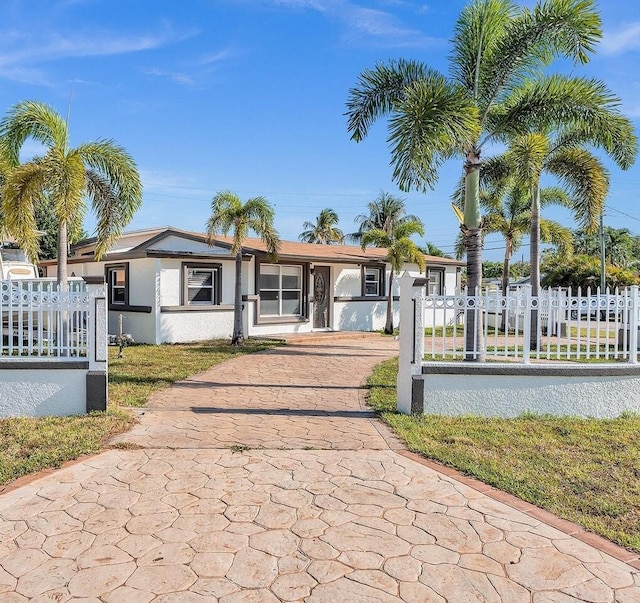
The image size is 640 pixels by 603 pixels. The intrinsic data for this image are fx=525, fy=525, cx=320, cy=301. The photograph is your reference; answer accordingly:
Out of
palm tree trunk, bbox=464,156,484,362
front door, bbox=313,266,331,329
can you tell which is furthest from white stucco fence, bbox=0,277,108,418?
front door, bbox=313,266,331,329

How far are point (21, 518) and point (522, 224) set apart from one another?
19770 mm

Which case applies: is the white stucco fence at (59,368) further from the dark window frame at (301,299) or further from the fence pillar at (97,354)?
the dark window frame at (301,299)

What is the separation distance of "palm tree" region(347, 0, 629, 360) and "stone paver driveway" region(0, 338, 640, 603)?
156 inches

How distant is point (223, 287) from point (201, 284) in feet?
2.34

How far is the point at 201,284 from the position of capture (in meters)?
16.3

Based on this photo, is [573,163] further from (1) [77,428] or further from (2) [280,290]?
(1) [77,428]

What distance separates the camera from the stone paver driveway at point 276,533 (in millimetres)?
3105

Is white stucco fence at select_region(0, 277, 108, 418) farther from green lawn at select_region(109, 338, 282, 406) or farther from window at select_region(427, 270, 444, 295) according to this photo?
window at select_region(427, 270, 444, 295)

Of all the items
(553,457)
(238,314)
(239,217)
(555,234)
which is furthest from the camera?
(555,234)

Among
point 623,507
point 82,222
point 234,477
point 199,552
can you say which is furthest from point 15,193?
point 623,507

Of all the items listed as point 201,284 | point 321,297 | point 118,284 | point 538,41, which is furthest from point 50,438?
point 321,297

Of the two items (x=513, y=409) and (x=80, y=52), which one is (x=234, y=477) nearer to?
(x=513, y=409)

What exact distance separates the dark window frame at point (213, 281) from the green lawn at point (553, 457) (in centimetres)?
941

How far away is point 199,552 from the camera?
11.4 ft
